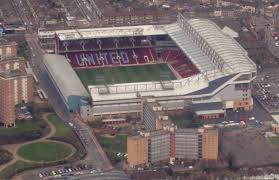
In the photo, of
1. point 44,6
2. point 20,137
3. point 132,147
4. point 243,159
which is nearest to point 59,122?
point 20,137

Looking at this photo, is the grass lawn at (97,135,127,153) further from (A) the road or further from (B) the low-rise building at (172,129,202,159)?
(B) the low-rise building at (172,129,202,159)

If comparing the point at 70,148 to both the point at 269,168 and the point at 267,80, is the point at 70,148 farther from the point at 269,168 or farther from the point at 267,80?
the point at 267,80

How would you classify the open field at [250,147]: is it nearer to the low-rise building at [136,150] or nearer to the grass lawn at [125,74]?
the low-rise building at [136,150]

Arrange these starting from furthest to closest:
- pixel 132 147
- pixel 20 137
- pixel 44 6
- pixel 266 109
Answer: pixel 44 6
pixel 266 109
pixel 20 137
pixel 132 147

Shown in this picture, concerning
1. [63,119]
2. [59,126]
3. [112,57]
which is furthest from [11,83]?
[112,57]

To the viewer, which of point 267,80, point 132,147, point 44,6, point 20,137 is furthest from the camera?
point 44,6

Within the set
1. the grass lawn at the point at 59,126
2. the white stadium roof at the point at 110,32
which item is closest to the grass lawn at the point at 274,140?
the grass lawn at the point at 59,126

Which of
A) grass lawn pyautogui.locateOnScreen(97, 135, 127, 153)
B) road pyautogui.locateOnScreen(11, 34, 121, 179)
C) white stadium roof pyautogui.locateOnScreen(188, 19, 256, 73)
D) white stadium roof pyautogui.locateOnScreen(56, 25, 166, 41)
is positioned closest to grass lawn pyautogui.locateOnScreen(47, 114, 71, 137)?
road pyautogui.locateOnScreen(11, 34, 121, 179)
